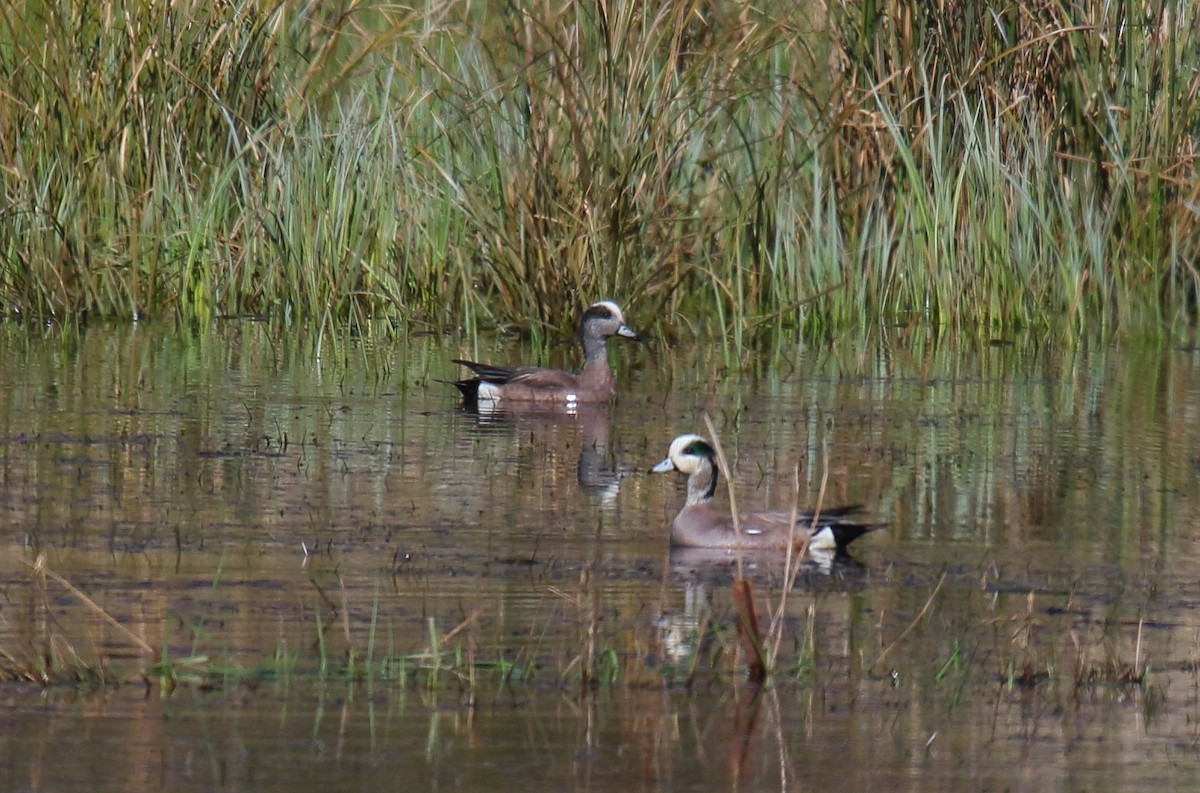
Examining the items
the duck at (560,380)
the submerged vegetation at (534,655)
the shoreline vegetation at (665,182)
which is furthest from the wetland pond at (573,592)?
the shoreline vegetation at (665,182)

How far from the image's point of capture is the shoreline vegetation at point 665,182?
12.0 metres

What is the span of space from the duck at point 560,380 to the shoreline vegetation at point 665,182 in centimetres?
77

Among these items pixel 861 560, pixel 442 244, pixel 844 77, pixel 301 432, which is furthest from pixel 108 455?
pixel 844 77

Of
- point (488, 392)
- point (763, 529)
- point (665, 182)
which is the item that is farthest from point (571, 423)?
point (763, 529)

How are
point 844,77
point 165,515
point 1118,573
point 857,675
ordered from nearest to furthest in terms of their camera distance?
point 857,675 → point 1118,573 → point 165,515 → point 844,77

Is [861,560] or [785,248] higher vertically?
[785,248]

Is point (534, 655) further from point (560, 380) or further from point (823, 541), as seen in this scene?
point (560, 380)

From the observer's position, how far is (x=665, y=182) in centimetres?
1171

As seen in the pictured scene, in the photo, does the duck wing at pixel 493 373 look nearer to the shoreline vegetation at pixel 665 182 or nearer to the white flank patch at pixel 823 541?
the shoreline vegetation at pixel 665 182

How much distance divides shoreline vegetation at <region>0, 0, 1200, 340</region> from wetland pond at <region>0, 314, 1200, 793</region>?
62.4 inches

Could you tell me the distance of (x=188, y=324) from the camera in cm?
1290

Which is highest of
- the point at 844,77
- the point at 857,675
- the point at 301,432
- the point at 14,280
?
the point at 844,77

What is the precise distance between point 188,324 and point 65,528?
6209mm

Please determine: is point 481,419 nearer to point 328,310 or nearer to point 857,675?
point 328,310
